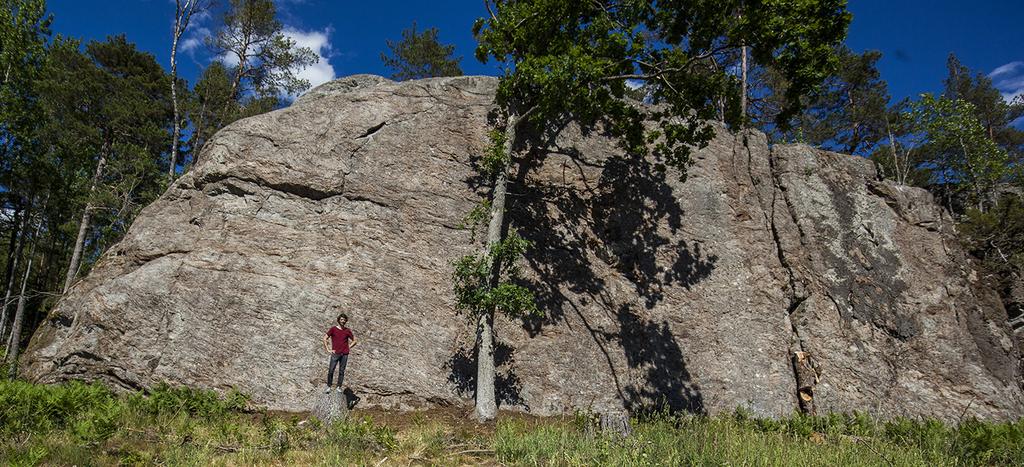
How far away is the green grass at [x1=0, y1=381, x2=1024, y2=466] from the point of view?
6.30 meters

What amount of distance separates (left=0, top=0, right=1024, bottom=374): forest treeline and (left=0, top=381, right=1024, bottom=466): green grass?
11092 mm

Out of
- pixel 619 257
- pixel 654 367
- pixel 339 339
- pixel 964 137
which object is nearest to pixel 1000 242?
pixel 964 137

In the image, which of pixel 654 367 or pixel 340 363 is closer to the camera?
pixel 340 363

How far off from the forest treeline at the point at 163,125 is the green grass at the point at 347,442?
1109cm

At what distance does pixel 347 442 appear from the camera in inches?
297

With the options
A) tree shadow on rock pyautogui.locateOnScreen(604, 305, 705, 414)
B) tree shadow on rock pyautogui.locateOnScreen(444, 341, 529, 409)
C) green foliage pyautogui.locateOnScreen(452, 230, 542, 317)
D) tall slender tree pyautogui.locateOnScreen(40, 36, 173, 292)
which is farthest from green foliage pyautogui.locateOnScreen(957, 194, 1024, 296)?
tall slender tree pyautogui.locateOnScreen(40, 36, 173, 292)

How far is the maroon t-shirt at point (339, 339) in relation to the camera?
33.2 feet

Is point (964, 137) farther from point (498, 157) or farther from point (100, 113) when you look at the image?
point (100, 113)

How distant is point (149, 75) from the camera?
24688mm

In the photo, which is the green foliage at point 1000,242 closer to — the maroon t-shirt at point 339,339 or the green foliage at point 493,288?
the green foliage at point 493,288

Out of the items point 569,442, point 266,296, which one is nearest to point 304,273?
A: point 266,296

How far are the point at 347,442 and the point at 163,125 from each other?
27177 millimetres

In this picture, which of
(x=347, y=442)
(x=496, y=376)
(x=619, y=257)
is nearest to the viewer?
(x=347, y=442)

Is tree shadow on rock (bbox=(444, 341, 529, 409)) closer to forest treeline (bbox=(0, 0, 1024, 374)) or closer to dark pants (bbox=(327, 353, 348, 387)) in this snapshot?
dark pants (bbox=(327, 353, 348, 387))
